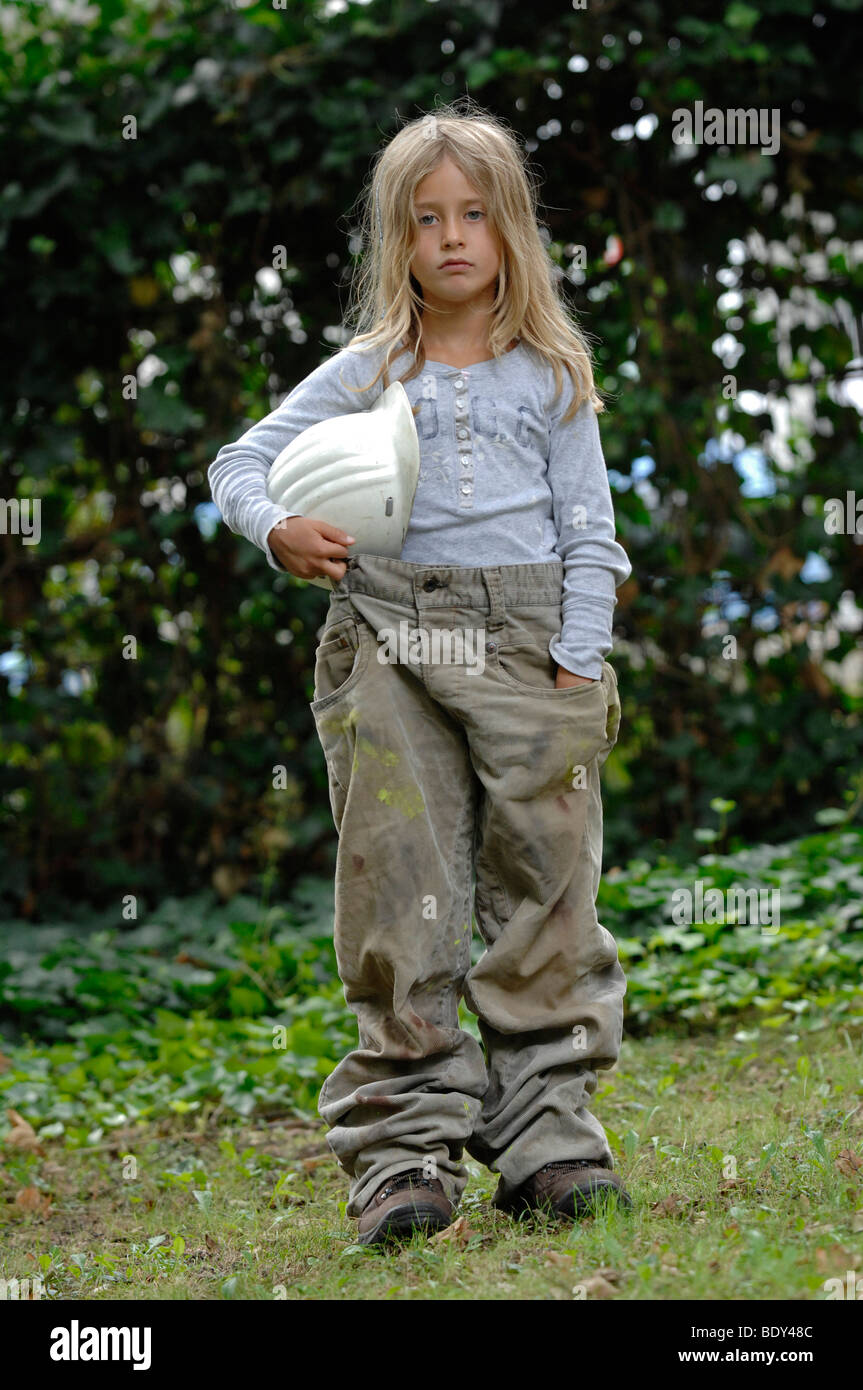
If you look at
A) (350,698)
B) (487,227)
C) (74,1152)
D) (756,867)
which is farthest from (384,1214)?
(756,867)

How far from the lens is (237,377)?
5.03 m

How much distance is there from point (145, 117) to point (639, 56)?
1574mm

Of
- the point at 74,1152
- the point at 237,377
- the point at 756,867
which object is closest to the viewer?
the point at 74,1152

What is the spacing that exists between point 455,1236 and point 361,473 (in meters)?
1.13

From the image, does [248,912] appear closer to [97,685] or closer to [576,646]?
[97,685]

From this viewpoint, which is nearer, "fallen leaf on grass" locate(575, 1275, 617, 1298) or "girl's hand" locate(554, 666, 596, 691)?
"fallen leaf on grass" locate(575, 1275, 617, 1298)

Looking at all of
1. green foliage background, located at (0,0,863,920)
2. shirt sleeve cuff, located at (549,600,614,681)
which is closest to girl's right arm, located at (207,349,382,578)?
shirt sleeve cuff, located at (549,600,614,681)

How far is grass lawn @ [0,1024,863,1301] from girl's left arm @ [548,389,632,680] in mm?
840

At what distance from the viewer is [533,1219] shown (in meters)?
2.22

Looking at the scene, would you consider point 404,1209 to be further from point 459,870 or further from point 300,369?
point 300,369

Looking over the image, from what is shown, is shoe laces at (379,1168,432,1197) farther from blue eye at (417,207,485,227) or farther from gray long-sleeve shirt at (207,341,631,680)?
blue eye at (417,207,485,227)

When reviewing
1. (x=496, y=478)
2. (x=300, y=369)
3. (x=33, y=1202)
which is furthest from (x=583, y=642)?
(x=300, y=369)

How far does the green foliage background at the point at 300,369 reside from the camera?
15.3 ft

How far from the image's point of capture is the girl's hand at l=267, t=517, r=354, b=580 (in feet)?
7.29
